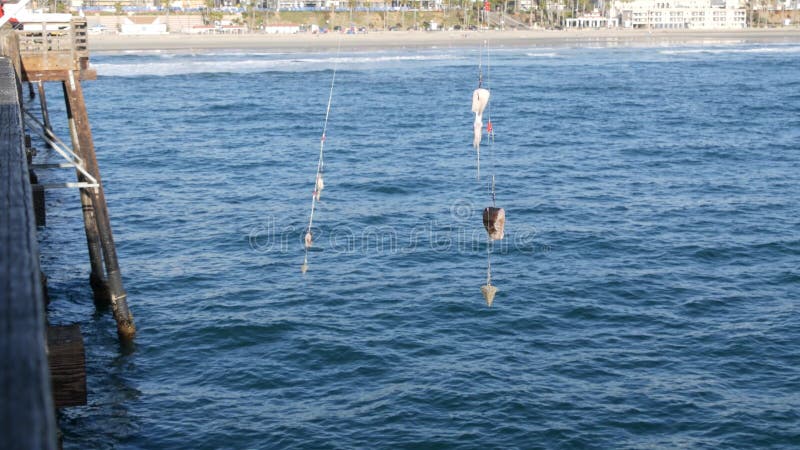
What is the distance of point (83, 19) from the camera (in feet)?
85.3

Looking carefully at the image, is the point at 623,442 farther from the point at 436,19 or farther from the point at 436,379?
the point at 436,19

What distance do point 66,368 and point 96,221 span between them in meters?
10.0

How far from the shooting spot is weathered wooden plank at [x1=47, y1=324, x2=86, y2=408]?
1421cm

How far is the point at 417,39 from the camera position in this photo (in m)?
154

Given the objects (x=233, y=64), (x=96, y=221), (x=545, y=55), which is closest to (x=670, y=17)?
(x=545, y=55)

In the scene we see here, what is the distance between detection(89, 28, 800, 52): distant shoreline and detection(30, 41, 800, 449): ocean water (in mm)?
77288

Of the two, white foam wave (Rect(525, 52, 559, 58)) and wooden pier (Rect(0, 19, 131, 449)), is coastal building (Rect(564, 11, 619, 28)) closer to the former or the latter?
white foam wave (Rect(525, 52, 559, 58))

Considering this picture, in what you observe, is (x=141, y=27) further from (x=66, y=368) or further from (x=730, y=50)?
(x=66, y=368)

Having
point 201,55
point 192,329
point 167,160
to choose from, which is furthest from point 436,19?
point 192,329

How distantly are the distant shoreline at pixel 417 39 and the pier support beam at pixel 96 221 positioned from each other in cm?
10605

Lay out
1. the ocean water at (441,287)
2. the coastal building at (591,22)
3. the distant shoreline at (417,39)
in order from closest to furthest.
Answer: the ocean water at (441,287)
the distant shoreline at (417,39)
the coastal building at (591,22)

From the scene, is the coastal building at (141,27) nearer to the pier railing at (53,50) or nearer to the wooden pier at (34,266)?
the wooden pier at (34,266)

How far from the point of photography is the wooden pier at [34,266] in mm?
7375

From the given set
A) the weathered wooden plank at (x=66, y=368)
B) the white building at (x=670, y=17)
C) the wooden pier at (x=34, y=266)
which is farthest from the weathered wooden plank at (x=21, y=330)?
the white building at (x=670, y=17)
